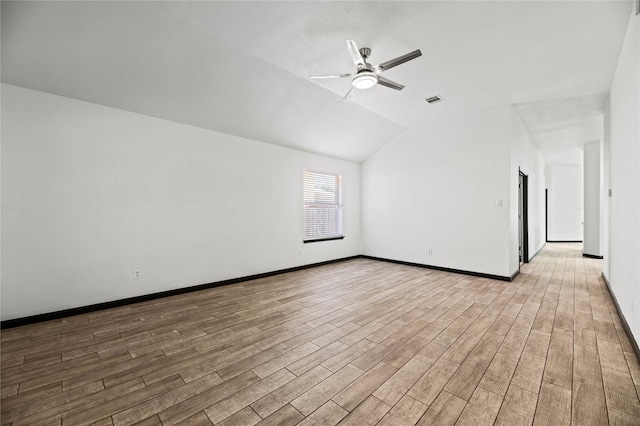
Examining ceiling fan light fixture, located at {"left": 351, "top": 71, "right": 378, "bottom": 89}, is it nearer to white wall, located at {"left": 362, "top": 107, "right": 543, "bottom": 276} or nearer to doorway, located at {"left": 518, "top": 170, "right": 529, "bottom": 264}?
white wall, located at {"left": 362, "top": 107, "right": 543, "bottom": 276}

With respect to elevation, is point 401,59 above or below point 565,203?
above

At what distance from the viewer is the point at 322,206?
607cm

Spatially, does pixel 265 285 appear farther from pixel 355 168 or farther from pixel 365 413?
pixel 355 168

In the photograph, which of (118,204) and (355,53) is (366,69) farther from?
(118,204)

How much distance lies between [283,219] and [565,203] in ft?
35.4

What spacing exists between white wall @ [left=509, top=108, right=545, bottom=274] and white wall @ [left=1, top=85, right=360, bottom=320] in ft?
14.0

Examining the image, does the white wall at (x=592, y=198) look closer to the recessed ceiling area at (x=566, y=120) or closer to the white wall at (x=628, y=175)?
the recessed ceiling area at (x=566, y=120)

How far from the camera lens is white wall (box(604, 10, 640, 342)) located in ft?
7.43

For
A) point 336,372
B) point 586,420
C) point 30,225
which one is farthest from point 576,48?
point 30,225

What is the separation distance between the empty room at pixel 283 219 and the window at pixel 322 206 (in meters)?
0.43

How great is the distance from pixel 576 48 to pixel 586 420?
3.53 m

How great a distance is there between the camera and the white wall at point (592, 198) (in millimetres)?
6695

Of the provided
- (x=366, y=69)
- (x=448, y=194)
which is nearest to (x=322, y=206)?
(x=448, y=194)

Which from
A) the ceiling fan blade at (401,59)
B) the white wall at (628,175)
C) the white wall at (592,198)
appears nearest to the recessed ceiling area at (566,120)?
the white wall at (592,198)
